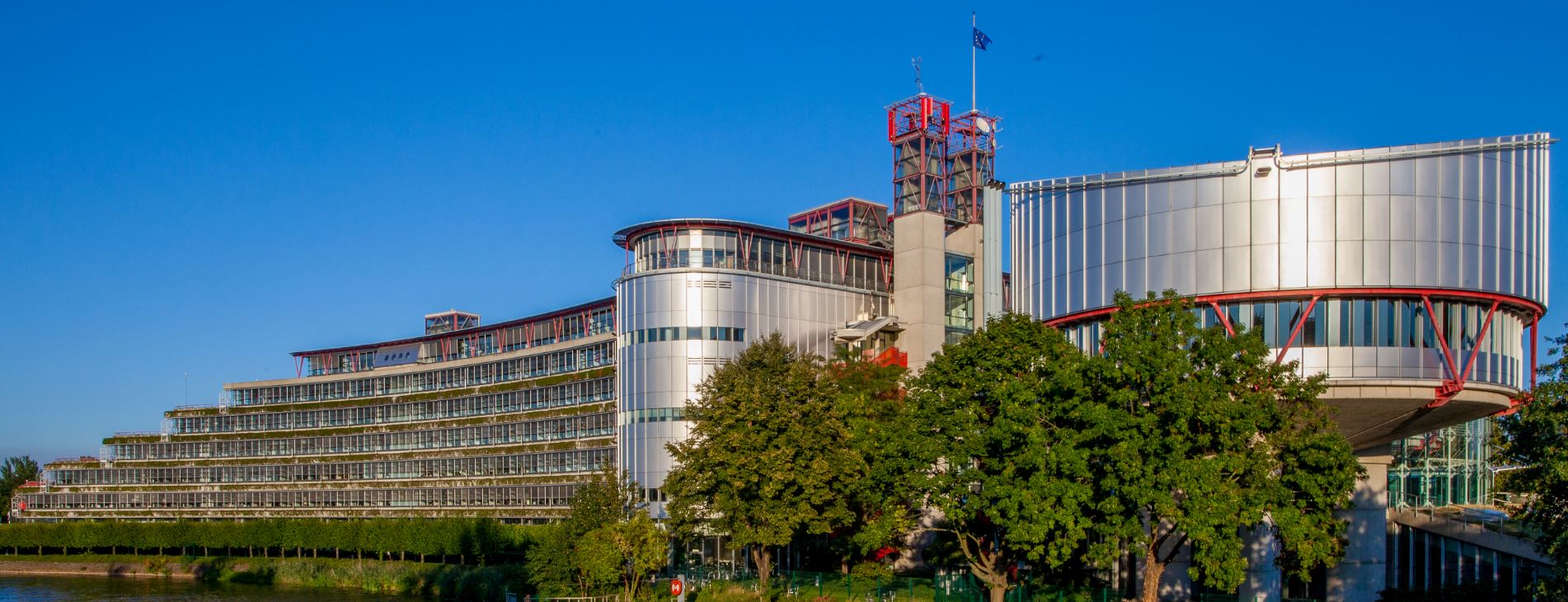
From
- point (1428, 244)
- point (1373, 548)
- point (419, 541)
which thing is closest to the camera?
point (1428, 244)

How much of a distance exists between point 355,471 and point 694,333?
66.0 m

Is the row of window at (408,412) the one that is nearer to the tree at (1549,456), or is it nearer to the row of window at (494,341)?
the row of window at (494,341)

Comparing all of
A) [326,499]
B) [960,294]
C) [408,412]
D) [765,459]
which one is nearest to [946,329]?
[960,294]

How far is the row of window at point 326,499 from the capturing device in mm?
129250

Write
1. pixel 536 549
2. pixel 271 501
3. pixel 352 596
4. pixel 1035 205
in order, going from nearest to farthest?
pixel 1035 205
pixel 536 549
pixel 352 596
pixel 271 501

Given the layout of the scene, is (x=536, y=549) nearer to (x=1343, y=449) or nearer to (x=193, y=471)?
(x=1343, y=449)

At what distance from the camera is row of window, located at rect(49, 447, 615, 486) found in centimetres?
12556

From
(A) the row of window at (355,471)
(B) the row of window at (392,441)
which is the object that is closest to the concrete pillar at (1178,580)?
(A) the row of window at (355,471)

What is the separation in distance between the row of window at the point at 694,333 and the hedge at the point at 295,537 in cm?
1926

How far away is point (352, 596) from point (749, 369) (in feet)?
182

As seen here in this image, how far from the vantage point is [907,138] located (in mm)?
120000

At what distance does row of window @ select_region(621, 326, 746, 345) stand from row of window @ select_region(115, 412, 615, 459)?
15951mm

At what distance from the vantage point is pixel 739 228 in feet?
356

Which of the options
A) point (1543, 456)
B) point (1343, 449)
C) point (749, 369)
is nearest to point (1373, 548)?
point (1343, 449)
